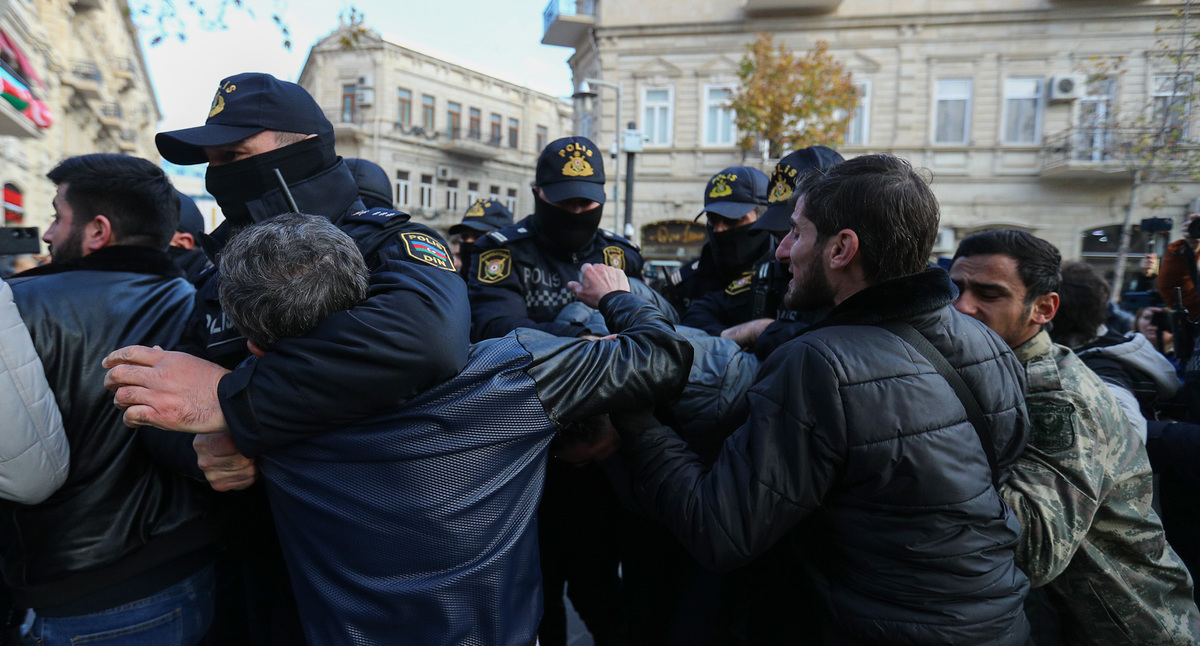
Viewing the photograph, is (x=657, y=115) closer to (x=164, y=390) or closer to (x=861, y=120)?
(x=861, y=120)

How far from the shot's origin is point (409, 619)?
132 centimetres

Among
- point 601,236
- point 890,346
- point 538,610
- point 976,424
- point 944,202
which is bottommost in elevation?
point 538,610

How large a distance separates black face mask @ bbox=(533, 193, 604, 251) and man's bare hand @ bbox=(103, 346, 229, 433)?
5.94 ft

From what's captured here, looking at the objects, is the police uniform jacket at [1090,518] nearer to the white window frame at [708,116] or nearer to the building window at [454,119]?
the white window frame at [708,116]

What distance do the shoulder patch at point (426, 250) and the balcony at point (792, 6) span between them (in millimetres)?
17522

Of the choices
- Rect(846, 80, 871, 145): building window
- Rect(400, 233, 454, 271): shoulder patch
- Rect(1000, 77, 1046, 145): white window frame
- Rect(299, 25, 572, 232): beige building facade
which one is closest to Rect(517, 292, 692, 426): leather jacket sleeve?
Rect(400, 233, 454, 271): shoulder patch

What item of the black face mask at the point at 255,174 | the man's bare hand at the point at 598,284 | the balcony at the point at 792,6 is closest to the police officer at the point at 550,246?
the man's bare hand at the point at 598,284

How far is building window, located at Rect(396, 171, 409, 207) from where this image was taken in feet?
92.6

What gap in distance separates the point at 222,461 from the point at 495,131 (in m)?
32.1

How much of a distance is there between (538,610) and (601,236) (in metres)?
1.90

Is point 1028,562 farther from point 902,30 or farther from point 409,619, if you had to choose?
point 902,30

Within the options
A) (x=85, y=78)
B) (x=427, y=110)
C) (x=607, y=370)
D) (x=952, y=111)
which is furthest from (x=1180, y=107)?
(x=427, y=110)

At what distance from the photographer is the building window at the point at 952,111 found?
16.5 meters

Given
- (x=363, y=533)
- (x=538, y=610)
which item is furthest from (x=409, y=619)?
(x=538, y=610)
